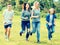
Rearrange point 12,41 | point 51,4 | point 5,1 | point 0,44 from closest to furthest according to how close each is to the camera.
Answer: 1. point 0,44
2. point 12,41
3. point 51,4
4. point 5,1

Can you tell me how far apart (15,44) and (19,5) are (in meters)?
32.4

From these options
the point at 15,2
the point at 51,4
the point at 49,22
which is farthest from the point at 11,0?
the point at 49,22

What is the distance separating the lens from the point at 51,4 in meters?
44.9

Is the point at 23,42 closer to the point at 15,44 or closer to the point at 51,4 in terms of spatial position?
the point at 15,44

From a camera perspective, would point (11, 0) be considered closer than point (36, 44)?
No

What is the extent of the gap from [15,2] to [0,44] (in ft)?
112

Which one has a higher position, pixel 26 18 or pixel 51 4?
pixel 26 18

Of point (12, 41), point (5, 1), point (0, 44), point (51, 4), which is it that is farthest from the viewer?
point (5, 1)

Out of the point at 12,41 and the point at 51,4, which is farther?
the point at 51,4

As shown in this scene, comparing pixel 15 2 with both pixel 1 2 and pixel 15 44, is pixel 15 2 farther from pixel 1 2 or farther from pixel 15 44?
pixel 15 44

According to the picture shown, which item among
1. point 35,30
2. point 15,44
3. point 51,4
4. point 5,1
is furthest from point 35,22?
point 5,1

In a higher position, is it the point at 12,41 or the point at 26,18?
the point at 26,18

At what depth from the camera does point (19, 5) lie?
45.5 meters

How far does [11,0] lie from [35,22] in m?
34.2
